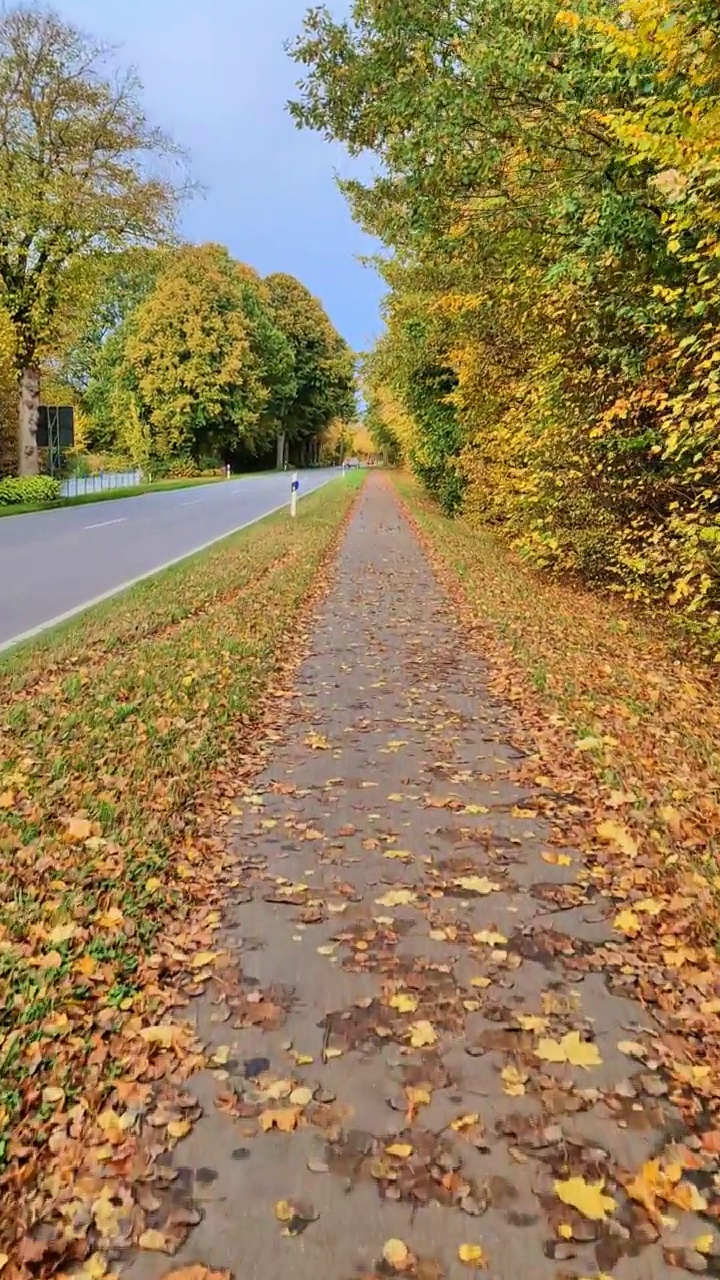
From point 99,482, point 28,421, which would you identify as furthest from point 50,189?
point 99,482

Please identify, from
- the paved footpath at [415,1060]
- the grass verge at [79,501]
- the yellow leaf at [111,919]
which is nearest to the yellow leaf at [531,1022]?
the paved footpath at [415,1060]

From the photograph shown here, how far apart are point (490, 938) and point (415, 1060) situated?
2.63ft

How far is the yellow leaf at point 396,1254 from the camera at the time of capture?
6.78ft

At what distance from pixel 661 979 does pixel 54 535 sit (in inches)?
663

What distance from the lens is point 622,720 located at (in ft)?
20.0

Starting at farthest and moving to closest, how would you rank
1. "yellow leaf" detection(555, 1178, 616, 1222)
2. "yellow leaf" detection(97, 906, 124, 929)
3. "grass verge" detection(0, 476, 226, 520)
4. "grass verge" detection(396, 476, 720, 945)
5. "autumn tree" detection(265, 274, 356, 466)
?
"autumn tree" detection(265, 274, 356, 466) < "grass verge" detection(0, 476, 226, 520) < "grass verge" detection(396, 476, 720, 945) < "yellow leaf" detection(97, 906, 124, 929) < "yellow leaf" detection(555, 1178, 616, 1222)

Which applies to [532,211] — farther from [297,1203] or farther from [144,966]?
[297,1203]

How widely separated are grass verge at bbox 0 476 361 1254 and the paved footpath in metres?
0.25

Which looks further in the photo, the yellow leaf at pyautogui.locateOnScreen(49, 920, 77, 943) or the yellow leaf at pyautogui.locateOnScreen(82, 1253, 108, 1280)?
the yellow leaf at pyautogui.locateOnScreen(49, 920, 77, 943)

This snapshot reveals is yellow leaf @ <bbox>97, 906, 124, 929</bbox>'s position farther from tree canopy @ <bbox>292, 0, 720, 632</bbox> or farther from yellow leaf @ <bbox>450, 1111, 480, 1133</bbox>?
tree canopy @ <bbox>292, 0, 720, 632</bbox>

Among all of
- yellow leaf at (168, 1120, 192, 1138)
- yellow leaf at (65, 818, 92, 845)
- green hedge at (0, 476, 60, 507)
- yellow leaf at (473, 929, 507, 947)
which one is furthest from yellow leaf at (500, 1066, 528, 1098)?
green hedge at (0, 476, 60, 507)

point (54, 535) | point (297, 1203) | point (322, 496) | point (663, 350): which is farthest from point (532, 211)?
point (322, 496)

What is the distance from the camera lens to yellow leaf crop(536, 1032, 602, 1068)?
109 inches

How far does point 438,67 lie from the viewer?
9.54 meters
